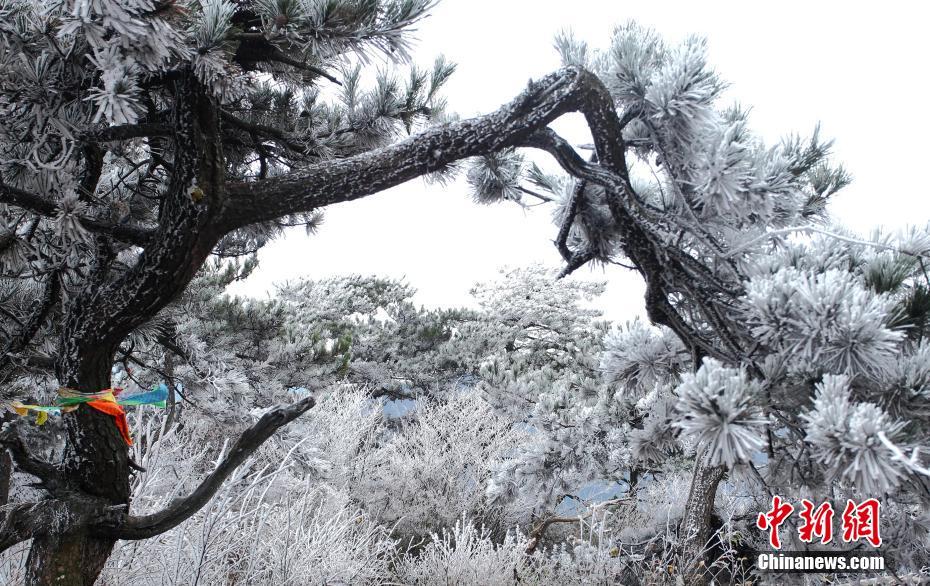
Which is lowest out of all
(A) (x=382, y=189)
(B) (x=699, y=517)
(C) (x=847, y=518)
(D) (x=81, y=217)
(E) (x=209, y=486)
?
(E) (x=209, y=486)

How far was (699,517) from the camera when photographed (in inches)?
118

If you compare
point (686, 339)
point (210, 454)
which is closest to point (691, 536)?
point (686, 339)

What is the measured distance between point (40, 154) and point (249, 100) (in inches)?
30.4

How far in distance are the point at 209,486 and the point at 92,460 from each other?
310 mm

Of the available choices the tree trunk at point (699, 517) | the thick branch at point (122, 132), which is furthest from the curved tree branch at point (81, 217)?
the tree trunk at point (699, 517)

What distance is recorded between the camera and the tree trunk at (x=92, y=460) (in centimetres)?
172

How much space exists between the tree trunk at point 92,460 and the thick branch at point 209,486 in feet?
0.23

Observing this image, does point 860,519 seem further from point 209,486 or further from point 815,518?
point 209,486

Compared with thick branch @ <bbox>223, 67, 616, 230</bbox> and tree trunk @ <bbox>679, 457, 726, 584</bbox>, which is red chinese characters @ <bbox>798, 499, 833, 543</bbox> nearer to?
tree trunk @ <bbox>679, 457, 726, 584</bbox>

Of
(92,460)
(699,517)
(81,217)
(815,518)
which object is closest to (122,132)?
(81,217)

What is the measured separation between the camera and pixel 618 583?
3061mm

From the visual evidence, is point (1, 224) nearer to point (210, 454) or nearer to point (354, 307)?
point (210, 454)

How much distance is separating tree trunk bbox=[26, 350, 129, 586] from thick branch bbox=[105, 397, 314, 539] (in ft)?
0.23

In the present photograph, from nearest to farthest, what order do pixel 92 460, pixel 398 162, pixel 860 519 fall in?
1. pixel 398 162
2. pixel 92 460
3. pixel 860 519
